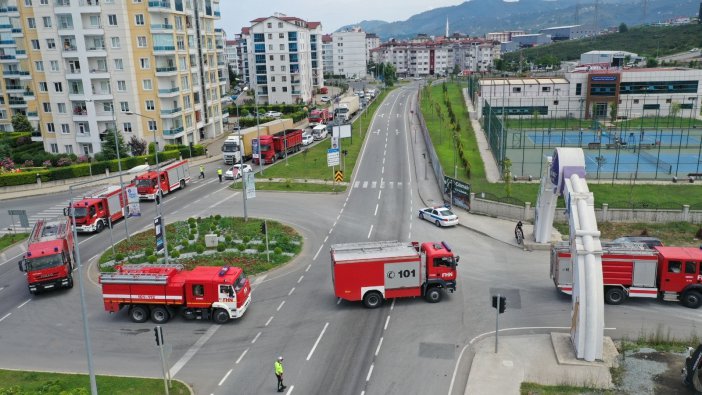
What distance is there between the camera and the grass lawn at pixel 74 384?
20.8m

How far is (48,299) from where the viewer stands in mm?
30688

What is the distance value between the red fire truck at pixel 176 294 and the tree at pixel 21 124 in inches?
2658

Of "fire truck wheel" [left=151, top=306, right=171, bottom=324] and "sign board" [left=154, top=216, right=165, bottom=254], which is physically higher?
"sign board" [left=154, top=216, right=165, bottom=254]

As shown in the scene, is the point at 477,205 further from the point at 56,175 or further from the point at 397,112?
the point at 397,112

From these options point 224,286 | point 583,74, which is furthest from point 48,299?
point 583,74

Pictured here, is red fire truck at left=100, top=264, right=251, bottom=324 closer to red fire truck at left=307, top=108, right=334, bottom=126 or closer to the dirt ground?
the dirt ground

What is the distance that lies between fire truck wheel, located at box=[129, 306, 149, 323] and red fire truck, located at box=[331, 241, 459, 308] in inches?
378

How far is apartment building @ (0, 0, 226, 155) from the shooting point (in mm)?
65688

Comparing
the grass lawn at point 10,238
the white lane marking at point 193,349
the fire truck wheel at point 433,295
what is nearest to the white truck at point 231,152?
the grass lawn at point 10,238

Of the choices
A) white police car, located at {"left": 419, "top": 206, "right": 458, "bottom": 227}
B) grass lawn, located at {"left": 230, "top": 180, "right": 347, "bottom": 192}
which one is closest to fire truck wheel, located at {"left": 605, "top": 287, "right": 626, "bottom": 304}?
white police car, located at {"left": 419, "top": 206, "right": 458, "bottom": 227}

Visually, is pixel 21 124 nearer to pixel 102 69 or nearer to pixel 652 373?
pixel 102 69

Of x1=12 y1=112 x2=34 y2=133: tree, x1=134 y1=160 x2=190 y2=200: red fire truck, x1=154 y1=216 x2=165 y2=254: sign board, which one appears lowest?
x1=134 y1=160 x2=190 y2=200: red fire truck

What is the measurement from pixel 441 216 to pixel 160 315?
72.5 ft

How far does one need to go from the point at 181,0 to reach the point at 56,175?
2973cm
